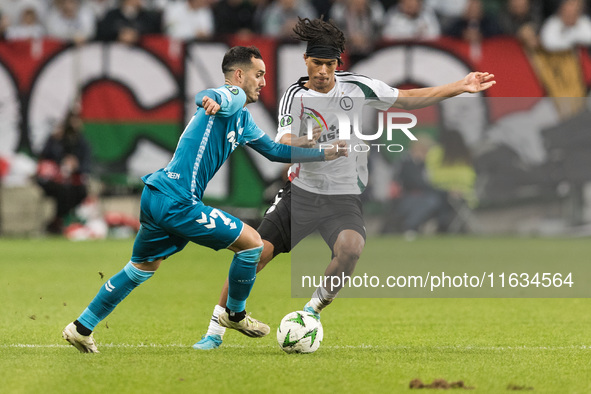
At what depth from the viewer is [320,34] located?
752 centimetres

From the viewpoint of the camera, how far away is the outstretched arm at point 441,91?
24.5 ft

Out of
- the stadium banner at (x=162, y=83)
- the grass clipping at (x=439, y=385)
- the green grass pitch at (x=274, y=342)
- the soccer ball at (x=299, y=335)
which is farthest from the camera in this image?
the stadium banner at (x=162, y=83)

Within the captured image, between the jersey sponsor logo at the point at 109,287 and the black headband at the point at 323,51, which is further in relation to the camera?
the black headband at the point at 323,51

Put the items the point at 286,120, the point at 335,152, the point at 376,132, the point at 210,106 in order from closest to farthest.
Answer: the point at 210,106 → the point at 335,152 → the point at 286,120 → the point at 376,132

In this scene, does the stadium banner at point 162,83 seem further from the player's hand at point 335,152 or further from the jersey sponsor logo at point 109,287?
the jersey sponsor logo at point 109,287

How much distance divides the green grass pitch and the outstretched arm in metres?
1.54

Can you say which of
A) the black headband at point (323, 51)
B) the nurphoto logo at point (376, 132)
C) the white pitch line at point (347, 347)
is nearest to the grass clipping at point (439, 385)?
the white pitch line at point (347, 347)

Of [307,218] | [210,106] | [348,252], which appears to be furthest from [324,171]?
[210,106]

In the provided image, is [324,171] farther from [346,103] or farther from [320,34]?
[320,34]

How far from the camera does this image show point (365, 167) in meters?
7.96

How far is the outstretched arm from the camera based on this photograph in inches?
294

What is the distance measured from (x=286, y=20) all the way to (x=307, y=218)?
447 inches

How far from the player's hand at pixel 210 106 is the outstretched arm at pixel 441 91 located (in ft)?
5.83

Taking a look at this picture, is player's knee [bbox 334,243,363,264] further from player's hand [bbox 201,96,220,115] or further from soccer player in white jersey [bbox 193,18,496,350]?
player's hand [bbox 201,96,220,115]
